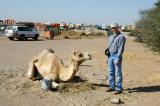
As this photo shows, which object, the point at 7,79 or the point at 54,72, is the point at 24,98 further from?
the point at 7,79

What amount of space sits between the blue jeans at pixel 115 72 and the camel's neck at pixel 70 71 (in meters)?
0.97

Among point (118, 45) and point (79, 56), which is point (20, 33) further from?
point (118, 45)

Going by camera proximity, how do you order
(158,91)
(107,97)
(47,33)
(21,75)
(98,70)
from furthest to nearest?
(47,33)
(98,70)
(21,75)
(158,91)
(107,97)

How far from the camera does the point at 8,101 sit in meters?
10.1

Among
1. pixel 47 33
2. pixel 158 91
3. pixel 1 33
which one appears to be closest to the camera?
pixel 158 91

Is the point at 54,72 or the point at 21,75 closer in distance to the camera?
the point at 54,72

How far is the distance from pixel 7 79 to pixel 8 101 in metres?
3.17

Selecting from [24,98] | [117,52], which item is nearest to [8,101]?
[24,98]

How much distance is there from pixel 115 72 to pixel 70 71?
130 centimetres

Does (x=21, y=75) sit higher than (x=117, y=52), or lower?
lower

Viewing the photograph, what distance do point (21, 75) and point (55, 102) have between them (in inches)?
173

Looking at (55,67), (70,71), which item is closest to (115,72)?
(70,71)

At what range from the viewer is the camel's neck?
1140 cm

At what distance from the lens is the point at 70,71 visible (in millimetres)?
11523
